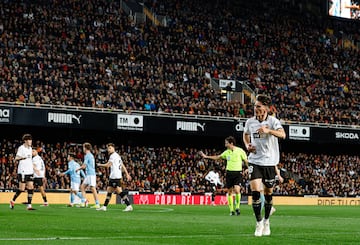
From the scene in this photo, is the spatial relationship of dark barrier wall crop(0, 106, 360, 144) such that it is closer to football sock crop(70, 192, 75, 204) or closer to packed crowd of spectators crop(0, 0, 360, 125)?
packed crowd of spectators crop(0, 0, 360, 125)

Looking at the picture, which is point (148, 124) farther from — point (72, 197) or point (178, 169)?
point (72, 197)

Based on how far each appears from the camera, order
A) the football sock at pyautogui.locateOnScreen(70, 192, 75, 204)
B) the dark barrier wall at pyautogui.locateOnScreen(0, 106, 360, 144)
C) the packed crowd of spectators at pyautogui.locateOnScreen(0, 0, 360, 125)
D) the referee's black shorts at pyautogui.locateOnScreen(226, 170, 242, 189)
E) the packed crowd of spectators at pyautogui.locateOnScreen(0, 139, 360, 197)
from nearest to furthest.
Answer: the referee's black shorts at pyautogui.locateOnScreen(226, 170, 242, 189) → the football sock at pyautogui.locateOnScreen(70, 192, 75, 204) → the dark barrier wall at pyautogui.locateOnScreen(0, 106, 360, 144) → the packed crowd of spectators at pyautogui.locateOnScreen(0, 139, 360, 197) → the packed crowd of spectators at pyautogui.locateOnScreen(0, 0, 360, 125)

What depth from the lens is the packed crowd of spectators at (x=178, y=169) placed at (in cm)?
4224

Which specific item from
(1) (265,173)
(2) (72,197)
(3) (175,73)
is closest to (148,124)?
(3) (175,73)

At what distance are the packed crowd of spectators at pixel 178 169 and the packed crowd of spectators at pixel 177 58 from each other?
277 cm

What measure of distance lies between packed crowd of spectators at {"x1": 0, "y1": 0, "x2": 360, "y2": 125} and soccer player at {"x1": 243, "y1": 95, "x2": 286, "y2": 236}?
29.3 m

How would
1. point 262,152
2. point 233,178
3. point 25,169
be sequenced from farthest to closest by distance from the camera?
point 25,169, point 233,178, point 262,152

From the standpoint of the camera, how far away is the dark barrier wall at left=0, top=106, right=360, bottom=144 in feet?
138

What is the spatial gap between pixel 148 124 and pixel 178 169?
3445 mm

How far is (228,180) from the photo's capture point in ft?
83.0

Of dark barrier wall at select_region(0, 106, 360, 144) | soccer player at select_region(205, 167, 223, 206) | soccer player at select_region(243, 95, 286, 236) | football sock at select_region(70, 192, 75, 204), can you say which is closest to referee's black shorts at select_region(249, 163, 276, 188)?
soccer player at select_region(243, 95, 286, 236)

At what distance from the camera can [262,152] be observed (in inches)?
555

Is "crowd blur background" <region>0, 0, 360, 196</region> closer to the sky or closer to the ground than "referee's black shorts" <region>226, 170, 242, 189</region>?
closer to the sky

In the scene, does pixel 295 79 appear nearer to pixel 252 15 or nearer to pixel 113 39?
pixel 252 15
